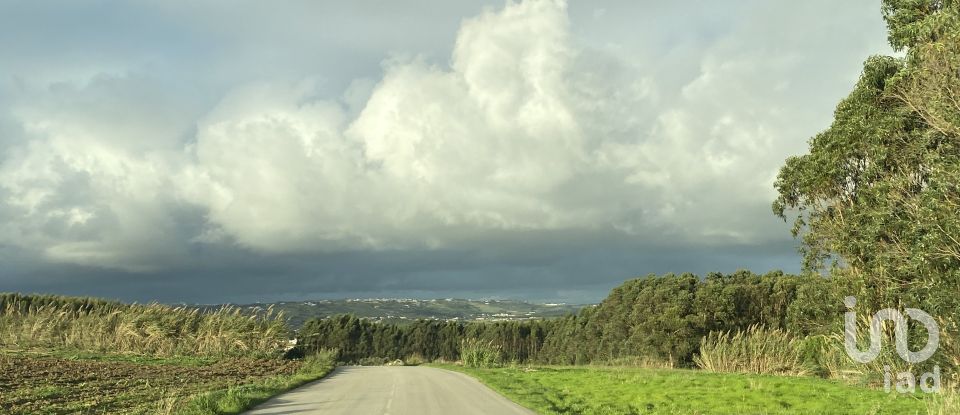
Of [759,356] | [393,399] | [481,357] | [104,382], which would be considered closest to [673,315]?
[481,357]

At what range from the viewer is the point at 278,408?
19625 mm

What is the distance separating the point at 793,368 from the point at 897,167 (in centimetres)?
1312

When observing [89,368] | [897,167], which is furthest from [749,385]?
[89,368]

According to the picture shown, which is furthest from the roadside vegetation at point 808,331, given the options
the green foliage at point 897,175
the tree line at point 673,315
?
the tree line at point 673,315

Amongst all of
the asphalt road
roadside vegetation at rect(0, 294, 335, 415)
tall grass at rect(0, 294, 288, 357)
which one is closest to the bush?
roadside vegetation at rect(0, 294, 335, 415)

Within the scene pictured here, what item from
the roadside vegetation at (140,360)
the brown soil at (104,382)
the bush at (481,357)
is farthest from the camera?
the bush at (481,357)

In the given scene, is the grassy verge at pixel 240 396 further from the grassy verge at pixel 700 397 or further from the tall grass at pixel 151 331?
the tall grass at pixel 151 331

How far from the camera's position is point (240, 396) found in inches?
830

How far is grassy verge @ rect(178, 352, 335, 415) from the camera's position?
60.5 feet

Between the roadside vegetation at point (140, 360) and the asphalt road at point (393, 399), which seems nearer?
the asphalt road at point (393, 399)

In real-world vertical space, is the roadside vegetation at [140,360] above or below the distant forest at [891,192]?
below

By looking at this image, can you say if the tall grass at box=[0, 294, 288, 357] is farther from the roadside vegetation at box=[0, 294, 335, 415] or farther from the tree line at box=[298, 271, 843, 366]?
the tree line at box=[298, 271, 843, 366]

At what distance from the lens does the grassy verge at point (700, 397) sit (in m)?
20.0

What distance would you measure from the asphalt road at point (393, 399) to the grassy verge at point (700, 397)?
119 cm
